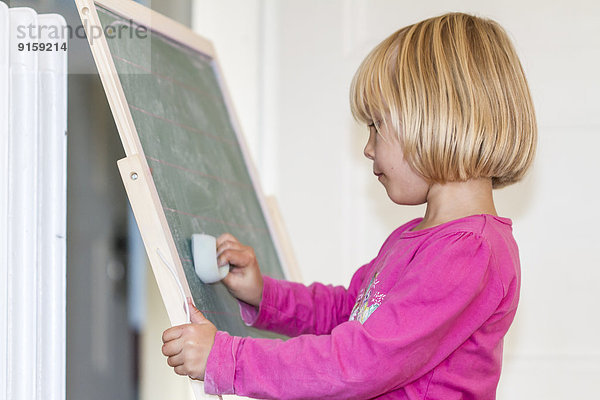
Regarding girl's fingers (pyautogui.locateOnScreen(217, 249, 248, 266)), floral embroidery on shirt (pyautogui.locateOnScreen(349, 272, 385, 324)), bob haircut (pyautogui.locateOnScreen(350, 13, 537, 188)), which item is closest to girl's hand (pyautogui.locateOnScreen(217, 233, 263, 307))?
girl's fingers (pyautogui.locateOnScreen(217, 249, 248, 266))

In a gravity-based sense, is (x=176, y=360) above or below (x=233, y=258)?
below

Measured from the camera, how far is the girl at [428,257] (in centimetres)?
82

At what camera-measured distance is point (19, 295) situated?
3.03ft

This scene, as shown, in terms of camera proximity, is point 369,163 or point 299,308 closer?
point 299,308

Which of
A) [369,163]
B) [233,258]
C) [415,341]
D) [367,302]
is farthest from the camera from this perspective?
[369,163]

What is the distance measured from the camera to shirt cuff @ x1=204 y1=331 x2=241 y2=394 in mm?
823

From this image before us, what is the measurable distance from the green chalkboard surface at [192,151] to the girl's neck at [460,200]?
34 cm

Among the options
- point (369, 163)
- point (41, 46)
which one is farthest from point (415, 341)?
point (369, 163)

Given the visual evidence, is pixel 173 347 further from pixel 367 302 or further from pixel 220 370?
pixel 367 302

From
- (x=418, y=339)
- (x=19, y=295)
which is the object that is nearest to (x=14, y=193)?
(x=19, y=295)

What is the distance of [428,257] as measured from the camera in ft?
2.81

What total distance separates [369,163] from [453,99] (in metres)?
0.65

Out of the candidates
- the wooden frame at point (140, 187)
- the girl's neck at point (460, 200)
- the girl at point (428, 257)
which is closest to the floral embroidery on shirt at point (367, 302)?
the girl at point (428, 257)

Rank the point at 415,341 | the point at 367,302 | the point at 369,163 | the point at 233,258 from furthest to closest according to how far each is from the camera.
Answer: the point at 369,163
the point at 233,258
the point at 367,302
the point at 415,341
